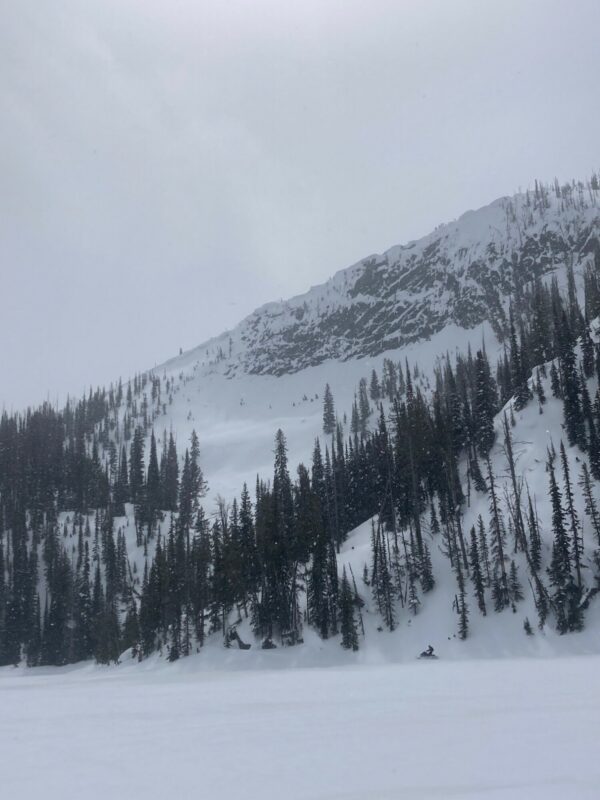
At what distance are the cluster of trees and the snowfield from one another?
31.7 m

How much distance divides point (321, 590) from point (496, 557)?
1648cm

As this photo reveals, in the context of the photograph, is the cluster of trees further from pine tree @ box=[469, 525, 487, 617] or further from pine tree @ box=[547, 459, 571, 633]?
pine tree @ box=[469, 525, 487, 617]

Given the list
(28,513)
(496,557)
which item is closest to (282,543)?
(496,557)

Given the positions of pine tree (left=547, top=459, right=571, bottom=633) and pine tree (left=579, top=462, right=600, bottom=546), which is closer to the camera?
pine tree (left=547, top=459, right=571, bottom=633)

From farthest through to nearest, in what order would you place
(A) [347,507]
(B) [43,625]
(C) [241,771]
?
Result: 1. (B) [43,625]
2. (A) [347,507]
3. (C) [241,771]

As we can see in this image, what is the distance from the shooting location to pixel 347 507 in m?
83.9

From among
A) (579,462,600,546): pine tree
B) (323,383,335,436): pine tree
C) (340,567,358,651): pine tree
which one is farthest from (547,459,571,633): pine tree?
(323,383,335,436): pine tree

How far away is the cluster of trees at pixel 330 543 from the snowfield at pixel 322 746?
31722mm

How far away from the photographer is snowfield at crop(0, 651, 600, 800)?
32.8ft

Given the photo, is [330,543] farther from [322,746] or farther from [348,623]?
[322,746]

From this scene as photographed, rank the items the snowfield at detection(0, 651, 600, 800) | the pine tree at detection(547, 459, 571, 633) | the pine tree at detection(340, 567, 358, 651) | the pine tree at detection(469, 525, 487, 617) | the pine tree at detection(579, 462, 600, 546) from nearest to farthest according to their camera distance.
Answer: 1. the snowfield at detection(0, 651, 600, 800)
2. the pine tree at detection(547, 459, 571, 633)
3. the pine tree at detection(469, 525, 487, 617)
4. the pine tree at detection(579, 462, 600, 546)
5. the pine tree at detection(340, 567, 358, 651)

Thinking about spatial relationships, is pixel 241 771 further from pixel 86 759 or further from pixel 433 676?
pixel 433 676

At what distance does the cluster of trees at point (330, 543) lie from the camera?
5234cm

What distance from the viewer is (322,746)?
1286 cm
